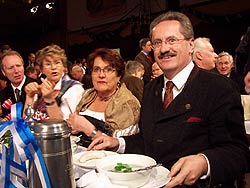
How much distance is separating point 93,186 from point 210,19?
24.8 feet

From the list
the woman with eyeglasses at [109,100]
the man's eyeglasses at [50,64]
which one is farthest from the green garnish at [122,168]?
the man's eyeglasses at [50,64]

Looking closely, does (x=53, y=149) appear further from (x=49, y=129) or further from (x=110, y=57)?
(x=110, y=57)

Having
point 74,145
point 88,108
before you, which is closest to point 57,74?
point 88,108

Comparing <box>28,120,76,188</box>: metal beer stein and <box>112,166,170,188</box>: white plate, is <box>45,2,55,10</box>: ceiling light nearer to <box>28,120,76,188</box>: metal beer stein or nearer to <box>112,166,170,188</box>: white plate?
<box>112,166,170,188</box>: white plate

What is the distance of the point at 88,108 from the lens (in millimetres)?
2586

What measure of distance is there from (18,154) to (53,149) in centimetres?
8

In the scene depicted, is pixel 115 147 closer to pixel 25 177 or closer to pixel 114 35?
pixel 25 177

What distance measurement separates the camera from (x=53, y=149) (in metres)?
0.76

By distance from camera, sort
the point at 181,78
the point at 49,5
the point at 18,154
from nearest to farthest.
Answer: the point at 18,154
the point at 181,78
the point at 49,5

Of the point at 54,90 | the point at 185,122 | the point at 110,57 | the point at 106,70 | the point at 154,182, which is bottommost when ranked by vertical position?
the point at 154,182

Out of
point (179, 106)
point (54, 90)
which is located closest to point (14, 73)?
point (54, 90)

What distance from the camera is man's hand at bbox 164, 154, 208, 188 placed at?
1040 mm

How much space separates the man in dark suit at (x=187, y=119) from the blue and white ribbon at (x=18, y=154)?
690 mm

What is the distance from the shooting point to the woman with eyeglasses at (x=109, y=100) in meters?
2.32
